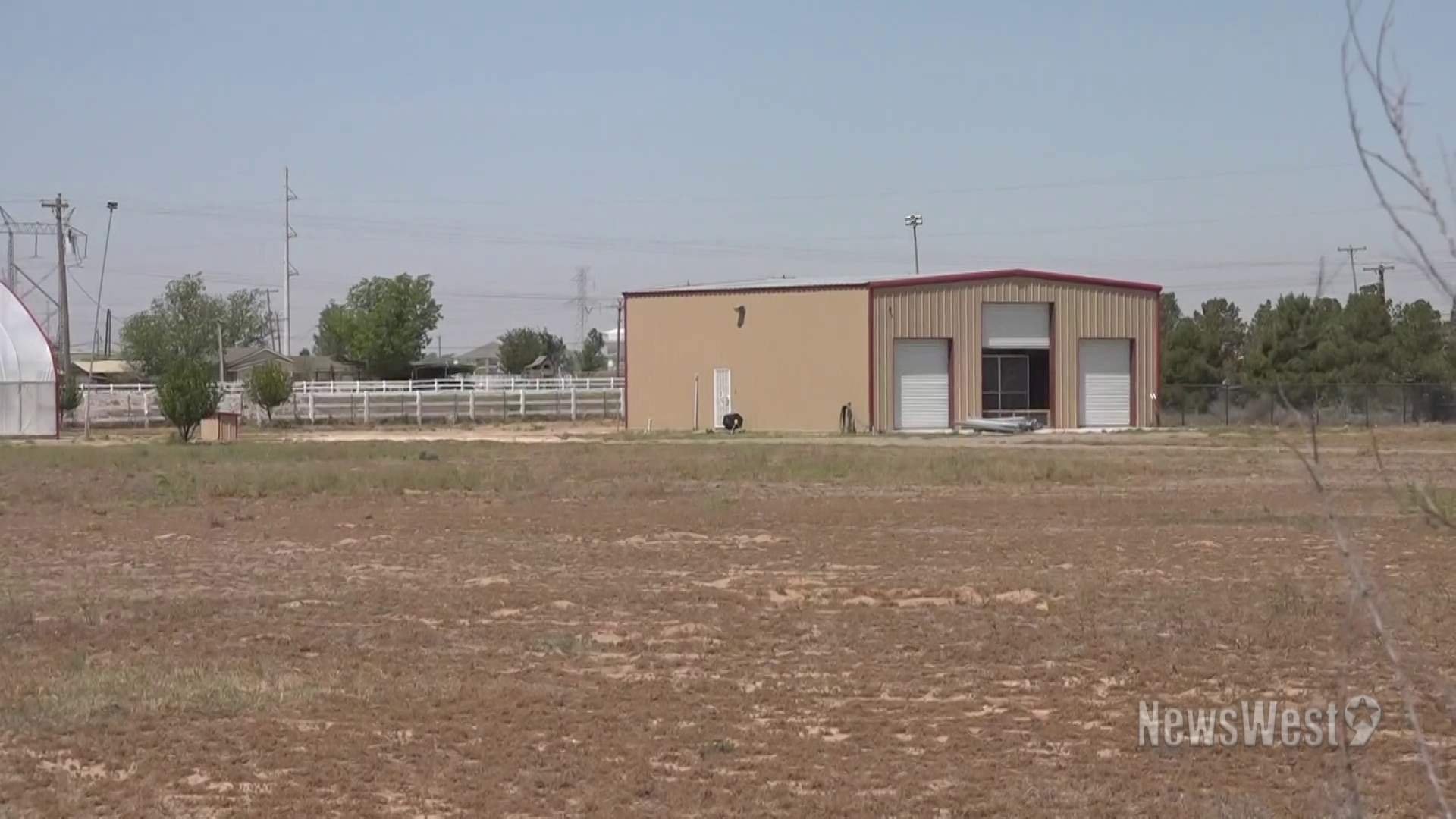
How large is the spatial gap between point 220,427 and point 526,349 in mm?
90918

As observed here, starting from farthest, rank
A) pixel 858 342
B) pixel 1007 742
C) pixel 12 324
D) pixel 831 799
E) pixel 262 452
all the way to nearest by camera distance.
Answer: pixel 12 324
pixel 858 342
pixel 262 452
pixel 1007 742
pixel 831 799

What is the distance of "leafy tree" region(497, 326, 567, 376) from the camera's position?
14800 cm

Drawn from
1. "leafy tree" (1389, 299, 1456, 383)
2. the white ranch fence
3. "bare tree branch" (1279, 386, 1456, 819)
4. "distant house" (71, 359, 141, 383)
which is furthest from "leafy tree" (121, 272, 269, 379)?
"bare tree branch" (1279, 386, 1456, 819)

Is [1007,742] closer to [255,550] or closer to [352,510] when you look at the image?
[255,550]

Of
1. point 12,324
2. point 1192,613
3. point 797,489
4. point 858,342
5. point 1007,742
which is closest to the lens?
point 1007,742

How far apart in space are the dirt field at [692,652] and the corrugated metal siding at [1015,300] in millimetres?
27843

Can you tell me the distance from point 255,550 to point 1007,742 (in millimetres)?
14656

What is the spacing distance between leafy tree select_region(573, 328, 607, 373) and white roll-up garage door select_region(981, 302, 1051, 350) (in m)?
84.0

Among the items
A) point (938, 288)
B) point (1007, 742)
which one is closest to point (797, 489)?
point (1007, 742)

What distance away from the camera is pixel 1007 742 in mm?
11023

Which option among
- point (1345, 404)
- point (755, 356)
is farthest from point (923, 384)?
point (1345, 404)

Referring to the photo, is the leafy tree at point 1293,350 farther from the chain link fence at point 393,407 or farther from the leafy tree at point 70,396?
the leafy tree at point 70,396

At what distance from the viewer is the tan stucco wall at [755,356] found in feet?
192

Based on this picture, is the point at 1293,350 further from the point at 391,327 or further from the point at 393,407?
the point at 391,327
